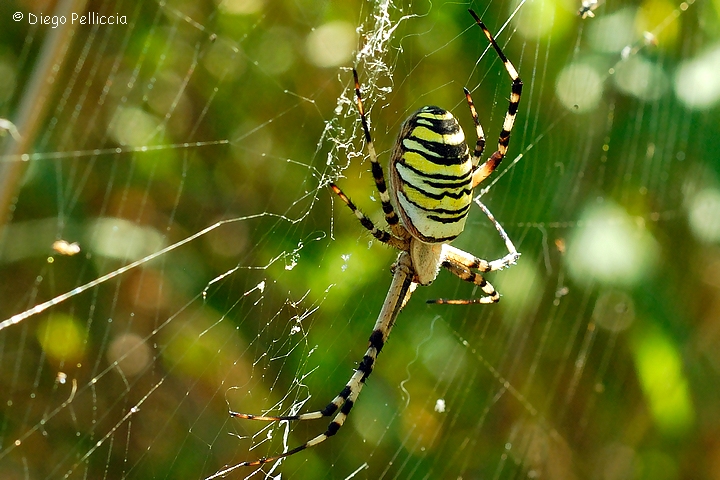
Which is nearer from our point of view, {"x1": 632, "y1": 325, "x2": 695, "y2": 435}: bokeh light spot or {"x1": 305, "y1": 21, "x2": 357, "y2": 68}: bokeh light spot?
{"x1": 305, "y1": 21, "x2": 357, "y2": 68}: bokeh light spot

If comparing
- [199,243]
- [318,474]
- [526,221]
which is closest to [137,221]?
[199,243]

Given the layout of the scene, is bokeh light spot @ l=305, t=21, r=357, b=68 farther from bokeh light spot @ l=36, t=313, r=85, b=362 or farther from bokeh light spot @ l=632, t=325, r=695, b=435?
bokeh light spot @ l=632, t=325, r=695, b=435

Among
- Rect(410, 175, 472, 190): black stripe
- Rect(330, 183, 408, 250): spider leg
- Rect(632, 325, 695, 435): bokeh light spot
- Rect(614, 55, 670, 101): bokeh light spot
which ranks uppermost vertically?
Rect(614, 55, 670, 101): bokeh light spot

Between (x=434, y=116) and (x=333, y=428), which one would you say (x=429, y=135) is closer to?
(x=434, y=116)

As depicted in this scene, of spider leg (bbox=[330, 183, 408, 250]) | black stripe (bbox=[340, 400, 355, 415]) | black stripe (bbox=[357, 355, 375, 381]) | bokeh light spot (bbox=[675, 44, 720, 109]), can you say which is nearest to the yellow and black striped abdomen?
spider leg (bbox=[330, 183, 408, 250])

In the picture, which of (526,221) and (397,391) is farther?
(526,221)

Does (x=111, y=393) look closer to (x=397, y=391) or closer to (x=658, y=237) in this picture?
(x=397, y=391)

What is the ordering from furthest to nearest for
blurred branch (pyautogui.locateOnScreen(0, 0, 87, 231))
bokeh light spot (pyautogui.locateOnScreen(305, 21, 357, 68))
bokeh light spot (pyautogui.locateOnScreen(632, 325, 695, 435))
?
bokeh light spot (pyautogui.locateOnScreen(632, 325, 695, 435)) < bokeh light spot (pyautogui.locateOnScreen(305, 21, 357, 68)) < blurred branch (pyautogui.locateOnScreen(0, 0, 87, 231))
